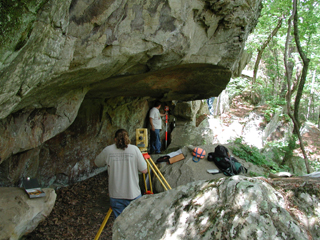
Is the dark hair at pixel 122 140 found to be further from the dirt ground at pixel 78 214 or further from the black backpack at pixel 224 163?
the black backpack at pixel 224 163

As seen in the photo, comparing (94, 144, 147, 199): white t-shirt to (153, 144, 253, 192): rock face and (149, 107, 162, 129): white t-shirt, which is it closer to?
(153, 144, 253, 192): rock face

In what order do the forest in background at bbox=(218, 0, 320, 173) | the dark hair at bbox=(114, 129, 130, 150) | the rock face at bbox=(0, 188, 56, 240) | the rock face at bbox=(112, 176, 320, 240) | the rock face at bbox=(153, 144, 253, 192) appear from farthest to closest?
the forest in background at bbox=(218, 0, 320, 173) < the rock face at bbox=(153, 144, 253, 192) < the rock face at bbox=(0, 188, 56, 240) < the dark hair at bbox=(114, 129, 130, 150) < the rock face at bbox=(112, 176, 320, 240)

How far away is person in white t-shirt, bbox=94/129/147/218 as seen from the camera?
3400mm

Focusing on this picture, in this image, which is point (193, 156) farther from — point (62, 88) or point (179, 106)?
point (179, 106)

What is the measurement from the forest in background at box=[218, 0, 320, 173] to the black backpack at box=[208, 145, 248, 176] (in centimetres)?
140

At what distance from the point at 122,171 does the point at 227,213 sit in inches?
77.7

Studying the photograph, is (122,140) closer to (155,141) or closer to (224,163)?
(224,163)

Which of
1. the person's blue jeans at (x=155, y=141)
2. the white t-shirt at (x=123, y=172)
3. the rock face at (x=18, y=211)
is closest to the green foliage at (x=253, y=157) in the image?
the person's blue jeans at (x=155, y=141)

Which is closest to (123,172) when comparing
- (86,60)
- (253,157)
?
(86,60)

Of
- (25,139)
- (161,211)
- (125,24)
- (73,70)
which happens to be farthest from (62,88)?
(161,211)

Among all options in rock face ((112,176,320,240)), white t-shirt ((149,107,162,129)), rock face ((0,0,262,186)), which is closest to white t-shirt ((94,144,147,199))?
rock face ((112,176,320,240))

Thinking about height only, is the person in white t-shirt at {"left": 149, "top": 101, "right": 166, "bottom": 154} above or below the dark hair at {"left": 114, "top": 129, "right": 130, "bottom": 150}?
below

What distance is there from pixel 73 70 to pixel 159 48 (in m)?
1.55

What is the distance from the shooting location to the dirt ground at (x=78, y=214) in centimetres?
455
